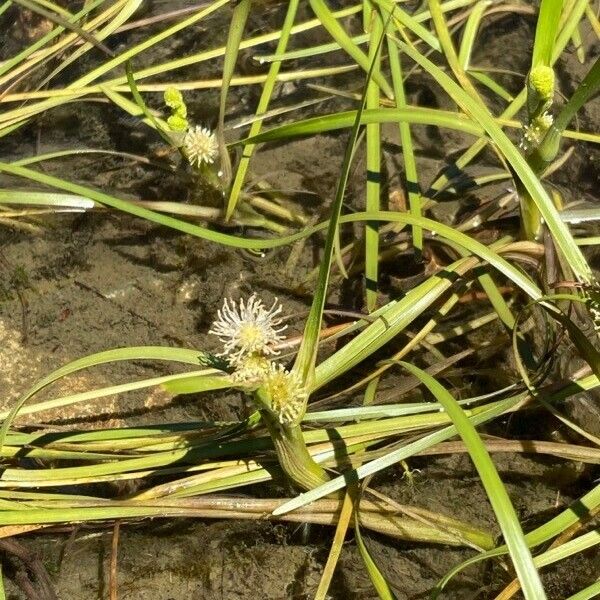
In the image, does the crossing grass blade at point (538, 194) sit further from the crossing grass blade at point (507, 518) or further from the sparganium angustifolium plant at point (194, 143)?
the sparganium angustifolium plant at point (194, 143)

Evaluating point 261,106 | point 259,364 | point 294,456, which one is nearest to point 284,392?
point 259,364

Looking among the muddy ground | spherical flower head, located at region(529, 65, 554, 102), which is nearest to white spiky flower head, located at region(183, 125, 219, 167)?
the muddy ground

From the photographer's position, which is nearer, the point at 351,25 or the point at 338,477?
the point at 338,477

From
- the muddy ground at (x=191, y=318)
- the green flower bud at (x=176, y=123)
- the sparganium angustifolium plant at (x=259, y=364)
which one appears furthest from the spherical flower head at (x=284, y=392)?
the green flower bud at (x=176, y=123)

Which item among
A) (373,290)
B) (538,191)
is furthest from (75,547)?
(538,191)

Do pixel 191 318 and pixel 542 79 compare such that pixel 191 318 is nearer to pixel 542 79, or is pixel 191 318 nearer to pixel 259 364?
pixel 259 364

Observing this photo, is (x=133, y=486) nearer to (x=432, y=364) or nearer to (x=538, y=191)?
(x=432, y=364)

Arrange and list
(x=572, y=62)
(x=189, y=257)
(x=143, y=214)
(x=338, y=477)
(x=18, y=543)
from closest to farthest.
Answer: (x=338, y=477)
(x=18, y=543)
(x=143, y=214)
(x=189, y=257)
(x=572, y=62)

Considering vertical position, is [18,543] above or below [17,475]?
below
